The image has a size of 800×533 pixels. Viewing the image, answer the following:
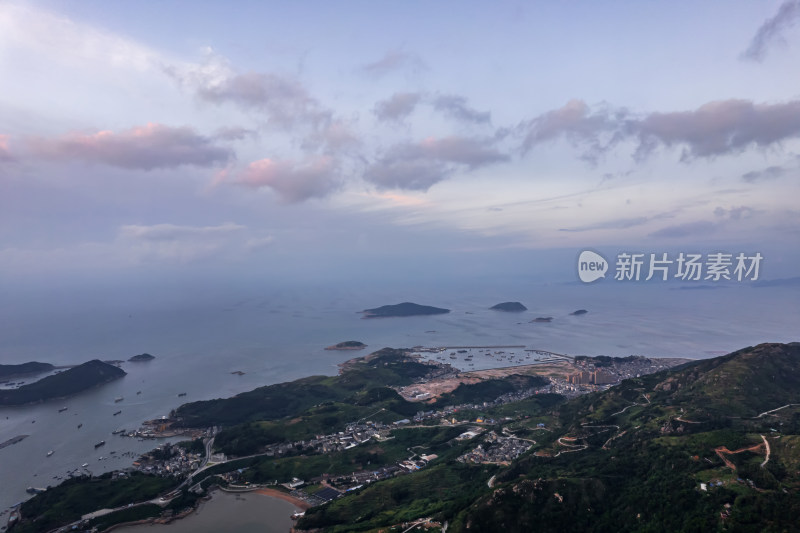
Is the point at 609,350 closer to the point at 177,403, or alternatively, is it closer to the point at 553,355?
the point at 553,355

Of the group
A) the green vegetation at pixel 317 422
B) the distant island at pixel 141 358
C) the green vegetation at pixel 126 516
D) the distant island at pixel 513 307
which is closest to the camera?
the green vegetation at pixel 126 516

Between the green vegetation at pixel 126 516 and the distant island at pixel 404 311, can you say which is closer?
the green vegetation at pixel 126 516

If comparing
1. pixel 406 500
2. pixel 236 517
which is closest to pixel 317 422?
pixel 236 517

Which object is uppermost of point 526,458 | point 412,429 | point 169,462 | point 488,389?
point 526,458

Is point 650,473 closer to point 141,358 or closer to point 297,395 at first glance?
point 297,395

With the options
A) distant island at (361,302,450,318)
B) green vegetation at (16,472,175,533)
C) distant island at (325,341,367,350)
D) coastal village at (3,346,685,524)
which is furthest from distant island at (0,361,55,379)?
distant island at (361,302,450,318)

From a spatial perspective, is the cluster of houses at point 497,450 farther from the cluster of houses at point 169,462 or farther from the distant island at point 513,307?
the distant island at point 513,307

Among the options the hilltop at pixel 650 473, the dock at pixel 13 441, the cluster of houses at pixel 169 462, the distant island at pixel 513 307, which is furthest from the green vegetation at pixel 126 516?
the distant island at pixel 513 307

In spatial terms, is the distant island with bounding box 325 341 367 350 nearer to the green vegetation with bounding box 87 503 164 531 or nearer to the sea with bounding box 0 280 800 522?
the sea with bounding box 0 280 800 522
